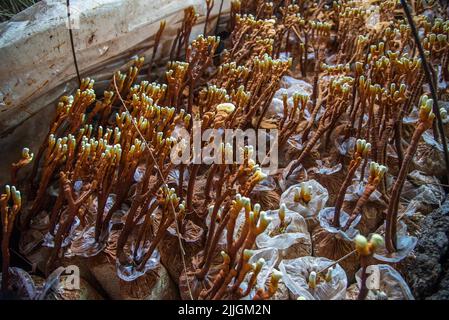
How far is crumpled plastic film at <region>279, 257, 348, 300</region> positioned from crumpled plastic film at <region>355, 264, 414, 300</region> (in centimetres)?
8

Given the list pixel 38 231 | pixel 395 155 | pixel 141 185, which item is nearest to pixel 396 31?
pixel 395 155

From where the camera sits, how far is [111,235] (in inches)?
67.5

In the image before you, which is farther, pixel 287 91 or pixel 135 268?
pixel 287 91

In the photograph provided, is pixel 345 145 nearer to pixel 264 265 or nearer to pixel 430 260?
pixel 430 260

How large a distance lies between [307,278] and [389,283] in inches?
12.6

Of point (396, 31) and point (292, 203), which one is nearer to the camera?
point (292, 203)

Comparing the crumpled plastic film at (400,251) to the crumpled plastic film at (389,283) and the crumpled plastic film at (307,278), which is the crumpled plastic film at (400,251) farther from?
the crumpled plastic film at (307,278)

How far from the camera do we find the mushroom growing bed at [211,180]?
1507mm

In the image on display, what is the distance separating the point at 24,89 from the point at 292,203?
1.42 m

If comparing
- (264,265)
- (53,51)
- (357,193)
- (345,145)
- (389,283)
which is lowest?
(389,283)

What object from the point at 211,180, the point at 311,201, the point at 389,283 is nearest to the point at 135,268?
the point at 211,180

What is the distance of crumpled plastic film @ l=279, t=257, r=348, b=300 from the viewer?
4.87 ft

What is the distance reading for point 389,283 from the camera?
1516mm

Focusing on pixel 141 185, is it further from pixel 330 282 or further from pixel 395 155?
pixel 395 155
